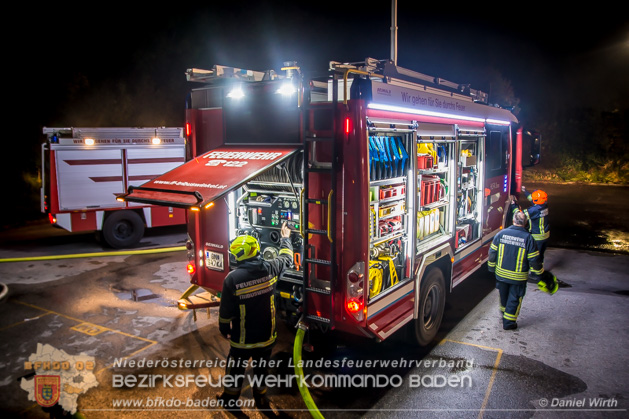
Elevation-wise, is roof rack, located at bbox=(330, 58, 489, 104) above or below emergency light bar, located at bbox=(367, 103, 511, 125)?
above

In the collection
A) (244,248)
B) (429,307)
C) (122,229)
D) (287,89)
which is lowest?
(429,307)

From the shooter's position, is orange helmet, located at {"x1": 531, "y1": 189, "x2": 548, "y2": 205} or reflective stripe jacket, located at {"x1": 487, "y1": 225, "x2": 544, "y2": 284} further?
orange helmet, located at {"x1": 531, "y1": 189, "x2": 548, "y2": 205}

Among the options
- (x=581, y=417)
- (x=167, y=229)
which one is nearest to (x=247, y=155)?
(x=581, y=417)

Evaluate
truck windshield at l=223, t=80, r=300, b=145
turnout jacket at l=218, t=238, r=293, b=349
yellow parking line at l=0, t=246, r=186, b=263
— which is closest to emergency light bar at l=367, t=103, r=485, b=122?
truck windshield at l=223, t=80, r=300, b=145

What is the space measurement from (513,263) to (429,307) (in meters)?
1.26

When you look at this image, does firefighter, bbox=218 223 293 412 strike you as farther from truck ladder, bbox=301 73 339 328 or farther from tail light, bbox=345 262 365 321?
tail light, bbox=345 262 365 321

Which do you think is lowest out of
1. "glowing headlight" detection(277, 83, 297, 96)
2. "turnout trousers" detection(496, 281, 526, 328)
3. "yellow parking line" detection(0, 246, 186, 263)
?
"yellow parking line" detection(0, 246, 186, 263)

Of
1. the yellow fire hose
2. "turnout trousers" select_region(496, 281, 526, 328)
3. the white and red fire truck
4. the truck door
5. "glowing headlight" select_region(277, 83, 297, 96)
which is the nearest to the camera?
the yellow fire hose

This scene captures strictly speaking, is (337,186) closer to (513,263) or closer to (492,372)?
(492,372)

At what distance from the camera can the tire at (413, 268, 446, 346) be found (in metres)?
5.45

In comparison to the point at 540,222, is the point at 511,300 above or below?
below

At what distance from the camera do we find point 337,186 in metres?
4.31

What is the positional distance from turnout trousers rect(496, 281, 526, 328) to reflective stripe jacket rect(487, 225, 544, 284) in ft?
0.39

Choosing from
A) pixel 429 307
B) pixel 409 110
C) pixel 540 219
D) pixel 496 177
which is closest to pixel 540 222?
pixel 540 219
